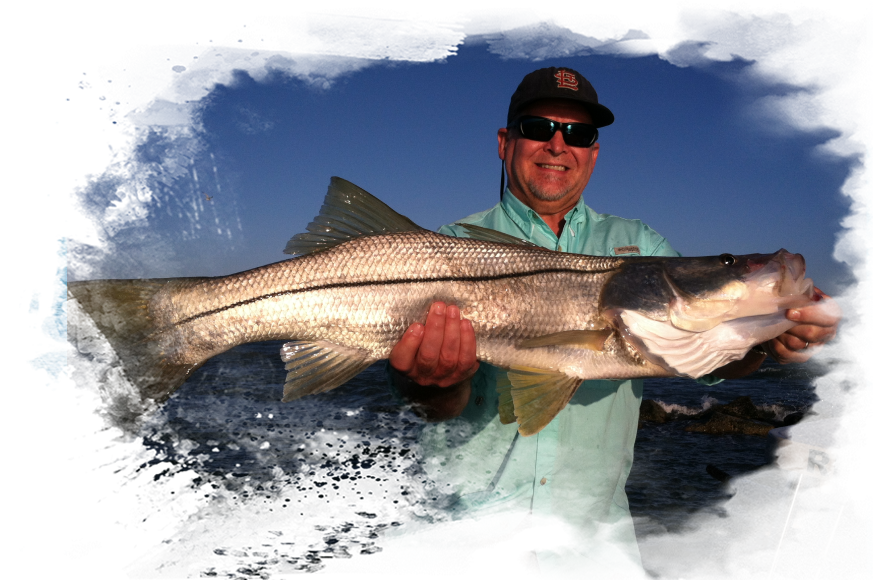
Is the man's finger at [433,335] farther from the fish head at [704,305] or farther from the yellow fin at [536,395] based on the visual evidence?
the fish head at [704,305]

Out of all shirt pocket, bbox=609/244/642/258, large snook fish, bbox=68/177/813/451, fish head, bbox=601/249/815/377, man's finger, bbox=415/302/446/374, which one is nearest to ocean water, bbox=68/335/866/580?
large snook fish, bbox=68/177/813/451

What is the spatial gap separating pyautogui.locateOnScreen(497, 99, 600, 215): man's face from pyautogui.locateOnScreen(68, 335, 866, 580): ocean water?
130 inches

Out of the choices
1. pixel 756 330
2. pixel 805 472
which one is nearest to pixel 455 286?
pixel 756 330

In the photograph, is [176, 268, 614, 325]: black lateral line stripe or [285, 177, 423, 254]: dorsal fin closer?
[176, 268, 614, 325]: black lateral line stripe

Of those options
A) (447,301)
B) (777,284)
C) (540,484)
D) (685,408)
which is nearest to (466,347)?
(447,301)

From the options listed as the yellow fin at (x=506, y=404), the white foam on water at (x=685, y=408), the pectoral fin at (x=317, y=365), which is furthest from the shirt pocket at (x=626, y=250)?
the white foam on water at (x=685, y=408)

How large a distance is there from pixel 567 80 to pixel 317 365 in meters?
2.68

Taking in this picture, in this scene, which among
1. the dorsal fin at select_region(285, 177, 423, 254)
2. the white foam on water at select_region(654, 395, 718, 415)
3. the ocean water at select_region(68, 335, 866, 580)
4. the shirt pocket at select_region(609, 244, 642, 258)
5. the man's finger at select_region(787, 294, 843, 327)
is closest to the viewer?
the man's finger at select_region(787, 294, 843, 327)

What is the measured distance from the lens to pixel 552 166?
149 inches

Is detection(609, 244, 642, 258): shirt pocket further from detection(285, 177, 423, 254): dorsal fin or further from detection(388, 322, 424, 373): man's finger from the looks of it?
detection(388, 322, 424, 373): man's finger

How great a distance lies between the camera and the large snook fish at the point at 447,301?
2.65 m

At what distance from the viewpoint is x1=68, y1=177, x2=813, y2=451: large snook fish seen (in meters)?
2.65

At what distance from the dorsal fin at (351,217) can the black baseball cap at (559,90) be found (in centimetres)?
157

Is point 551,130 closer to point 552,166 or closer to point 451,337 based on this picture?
point 552,166
